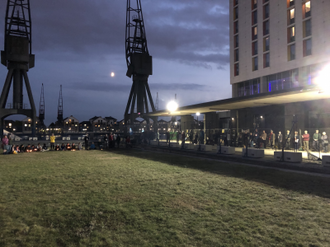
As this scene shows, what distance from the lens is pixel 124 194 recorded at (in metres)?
7.60

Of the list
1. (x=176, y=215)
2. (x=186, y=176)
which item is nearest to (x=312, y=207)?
(x=176, y=215)

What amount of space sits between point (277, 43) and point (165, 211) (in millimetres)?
38469

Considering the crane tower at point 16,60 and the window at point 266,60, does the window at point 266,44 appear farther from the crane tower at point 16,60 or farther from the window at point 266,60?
the crane tower at point 16,60

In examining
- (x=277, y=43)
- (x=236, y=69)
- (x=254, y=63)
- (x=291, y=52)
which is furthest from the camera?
(x=236, y=69)

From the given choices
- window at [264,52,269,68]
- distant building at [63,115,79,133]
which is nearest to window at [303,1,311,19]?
window at [264,52,269,68]

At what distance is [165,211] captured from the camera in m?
5.99

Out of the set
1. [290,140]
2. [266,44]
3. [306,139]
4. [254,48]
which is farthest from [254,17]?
[306,139]

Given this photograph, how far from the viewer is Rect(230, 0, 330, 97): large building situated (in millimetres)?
31688

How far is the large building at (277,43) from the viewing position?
104ft

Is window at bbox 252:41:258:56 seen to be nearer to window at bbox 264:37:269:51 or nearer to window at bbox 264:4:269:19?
window at bbox 264:37:269:51

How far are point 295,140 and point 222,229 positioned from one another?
53.2 ft

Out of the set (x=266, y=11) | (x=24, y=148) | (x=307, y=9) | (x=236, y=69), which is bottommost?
(x=24, y=148)

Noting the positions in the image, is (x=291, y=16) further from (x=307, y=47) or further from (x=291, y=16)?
(x=307, y=47)

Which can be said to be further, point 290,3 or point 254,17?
point 254,17
